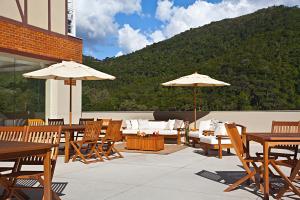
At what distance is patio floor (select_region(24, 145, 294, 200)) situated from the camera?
5215 millimetres

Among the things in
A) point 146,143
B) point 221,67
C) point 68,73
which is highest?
point 221,67

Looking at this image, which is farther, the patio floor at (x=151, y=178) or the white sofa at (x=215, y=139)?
the white sofa at (x=215, y=139)

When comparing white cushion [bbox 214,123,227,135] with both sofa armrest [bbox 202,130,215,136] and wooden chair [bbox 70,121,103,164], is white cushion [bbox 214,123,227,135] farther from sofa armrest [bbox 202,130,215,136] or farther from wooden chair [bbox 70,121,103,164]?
wooden chair [bbox 70,121,103,164]

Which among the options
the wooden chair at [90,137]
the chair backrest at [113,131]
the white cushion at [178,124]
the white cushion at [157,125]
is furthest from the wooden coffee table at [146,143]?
the white cushion at [157,125]

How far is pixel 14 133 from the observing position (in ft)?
16.1

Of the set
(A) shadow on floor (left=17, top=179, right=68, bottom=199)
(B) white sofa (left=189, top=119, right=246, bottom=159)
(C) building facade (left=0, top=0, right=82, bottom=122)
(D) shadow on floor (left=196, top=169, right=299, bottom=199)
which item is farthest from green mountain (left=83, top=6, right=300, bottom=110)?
(A) shadow on floor (left=17, top=179, right=68, bottom=199)

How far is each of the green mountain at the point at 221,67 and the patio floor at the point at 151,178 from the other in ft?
44.6

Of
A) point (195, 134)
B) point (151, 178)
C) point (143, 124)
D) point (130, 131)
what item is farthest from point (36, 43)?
point (151, 178)

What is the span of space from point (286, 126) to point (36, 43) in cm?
835

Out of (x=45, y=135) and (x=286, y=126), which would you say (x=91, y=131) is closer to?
(x=45, y=135)

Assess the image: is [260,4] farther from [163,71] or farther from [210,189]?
[210,189]

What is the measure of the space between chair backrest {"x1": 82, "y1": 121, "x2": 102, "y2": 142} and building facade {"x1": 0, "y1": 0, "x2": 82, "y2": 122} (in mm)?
4243

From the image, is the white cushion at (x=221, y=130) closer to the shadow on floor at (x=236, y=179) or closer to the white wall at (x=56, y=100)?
the shadow on floor at (x=236, y=179)

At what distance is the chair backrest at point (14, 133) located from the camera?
4.82 meters
